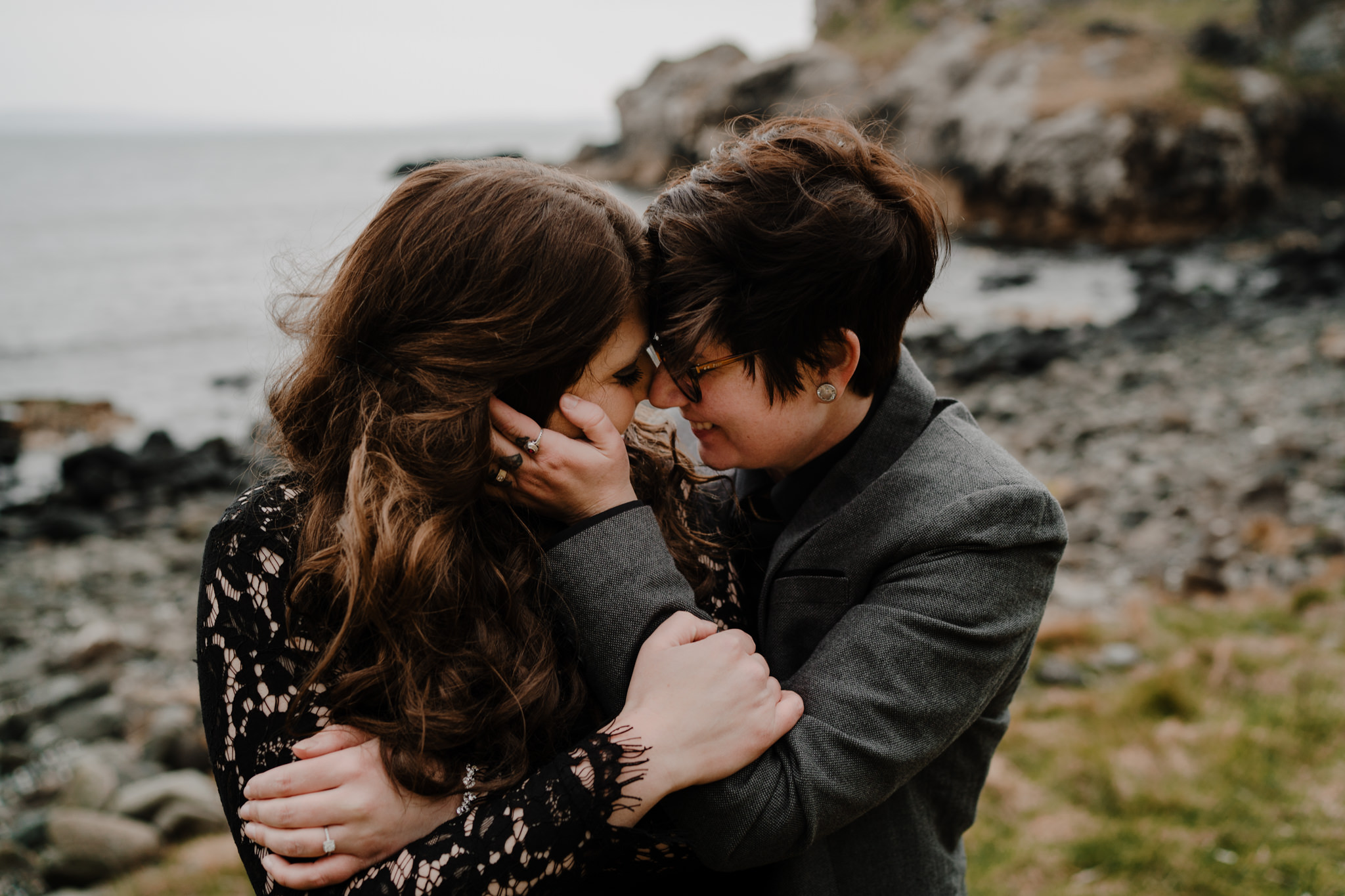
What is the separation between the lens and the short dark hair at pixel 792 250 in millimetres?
2209

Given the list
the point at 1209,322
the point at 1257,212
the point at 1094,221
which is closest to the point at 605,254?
the point at 1209,322

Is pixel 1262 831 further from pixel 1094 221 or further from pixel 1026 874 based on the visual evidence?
pixel 1094 221

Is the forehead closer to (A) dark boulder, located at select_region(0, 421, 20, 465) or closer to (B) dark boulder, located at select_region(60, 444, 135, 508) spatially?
(B) dark boulder, located at select_region(60, 444, 135, 508)

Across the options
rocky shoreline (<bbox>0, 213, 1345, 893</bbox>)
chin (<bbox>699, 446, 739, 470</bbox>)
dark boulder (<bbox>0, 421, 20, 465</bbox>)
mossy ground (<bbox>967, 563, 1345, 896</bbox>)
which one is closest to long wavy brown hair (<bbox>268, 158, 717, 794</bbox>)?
rocky shoreline (<bbox>0, 213, 1345, 893</bbox>)

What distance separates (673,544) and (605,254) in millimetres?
785

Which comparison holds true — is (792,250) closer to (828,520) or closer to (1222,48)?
(828,520)

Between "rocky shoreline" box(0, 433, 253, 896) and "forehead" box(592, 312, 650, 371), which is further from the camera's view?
"rocky shoreline" box(0, 433, 253, 896)

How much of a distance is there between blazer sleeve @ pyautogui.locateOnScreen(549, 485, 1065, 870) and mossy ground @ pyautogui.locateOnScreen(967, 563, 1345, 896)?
96.3 inches

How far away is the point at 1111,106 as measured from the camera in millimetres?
26906

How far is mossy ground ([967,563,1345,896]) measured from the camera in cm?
369

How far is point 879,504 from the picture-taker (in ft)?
7.12

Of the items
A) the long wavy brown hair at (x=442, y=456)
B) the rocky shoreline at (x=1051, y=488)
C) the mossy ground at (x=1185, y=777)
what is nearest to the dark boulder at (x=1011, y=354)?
the rocky shoreline at (x=1051, y=488)

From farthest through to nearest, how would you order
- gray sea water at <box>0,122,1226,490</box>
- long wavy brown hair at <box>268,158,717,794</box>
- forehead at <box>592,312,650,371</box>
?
gray sea water at <box>0,122,1226,490</box> → forehead at <box>592,312,650,371</box> → long wavy brown hair at <box>268,158,717,794</box>

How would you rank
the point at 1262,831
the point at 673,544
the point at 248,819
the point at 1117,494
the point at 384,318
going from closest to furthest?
the point at 248,819, the point at 384,318, the point at 673,544, the point at 1262,831, the point at 1117,494
